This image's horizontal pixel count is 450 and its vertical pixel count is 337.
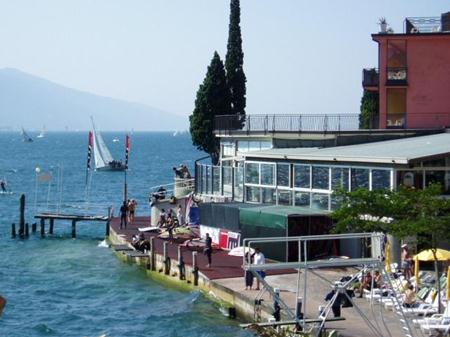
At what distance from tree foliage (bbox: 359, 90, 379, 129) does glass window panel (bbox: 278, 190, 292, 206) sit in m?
8.83

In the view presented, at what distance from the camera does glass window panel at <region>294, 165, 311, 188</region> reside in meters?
44.8

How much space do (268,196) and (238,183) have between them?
410 centimetres

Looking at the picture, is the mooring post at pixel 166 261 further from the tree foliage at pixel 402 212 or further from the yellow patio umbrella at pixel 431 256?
the yellow patio umbrella at pixel 431 256

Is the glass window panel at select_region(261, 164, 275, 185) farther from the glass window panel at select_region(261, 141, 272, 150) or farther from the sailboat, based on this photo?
the sailboat

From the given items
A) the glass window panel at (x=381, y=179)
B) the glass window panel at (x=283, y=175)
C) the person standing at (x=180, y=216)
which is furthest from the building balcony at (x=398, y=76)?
the glass window panel at (x=381, y=179)

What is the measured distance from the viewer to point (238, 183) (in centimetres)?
5203

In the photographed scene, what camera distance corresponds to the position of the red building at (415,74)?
53438mm

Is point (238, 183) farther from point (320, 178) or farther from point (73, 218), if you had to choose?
point (73, 218)

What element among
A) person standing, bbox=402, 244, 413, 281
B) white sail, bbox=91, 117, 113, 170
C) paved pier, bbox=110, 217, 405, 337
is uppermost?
white sail, bbox=91, 117, 113, 170

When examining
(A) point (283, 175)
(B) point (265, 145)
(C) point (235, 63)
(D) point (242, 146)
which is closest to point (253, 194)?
(A) point (283, 175)

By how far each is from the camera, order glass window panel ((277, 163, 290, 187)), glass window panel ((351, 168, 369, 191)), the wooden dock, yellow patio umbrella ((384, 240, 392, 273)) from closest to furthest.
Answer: yellow patio umbrella ((384, 240, 392, 273))
glass window panel ((351, 168, 369, 191))
glass window panel ((277, 163, 290, 187))
the wooden dock

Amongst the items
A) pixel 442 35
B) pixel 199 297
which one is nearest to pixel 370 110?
pixel 442 35

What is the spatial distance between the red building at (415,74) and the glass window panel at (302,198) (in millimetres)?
10099

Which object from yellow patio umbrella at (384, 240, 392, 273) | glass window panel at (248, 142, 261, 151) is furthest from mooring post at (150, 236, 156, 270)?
yellow patio umbrella at (384, 240, 392, 273)
